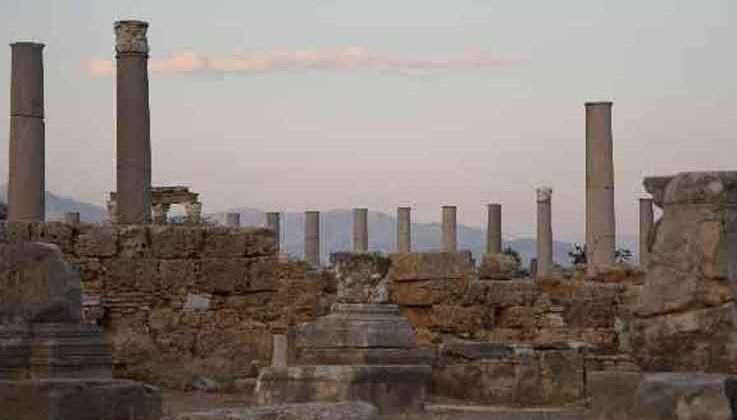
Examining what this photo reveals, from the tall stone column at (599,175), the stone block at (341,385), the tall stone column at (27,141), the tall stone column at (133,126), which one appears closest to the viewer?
the stone block at (341,385)

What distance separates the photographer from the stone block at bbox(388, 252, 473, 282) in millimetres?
19422

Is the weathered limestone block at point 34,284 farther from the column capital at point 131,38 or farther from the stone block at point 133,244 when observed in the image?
the column capital at point 131,38

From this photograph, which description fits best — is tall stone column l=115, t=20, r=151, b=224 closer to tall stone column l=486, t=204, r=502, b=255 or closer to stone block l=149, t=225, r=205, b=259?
stone block l=149, t=225, r=205, b=259

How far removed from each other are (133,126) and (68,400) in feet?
41.2

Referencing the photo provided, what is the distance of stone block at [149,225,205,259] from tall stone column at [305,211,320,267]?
3215cm

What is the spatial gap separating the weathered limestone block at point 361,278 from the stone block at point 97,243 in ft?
12.7

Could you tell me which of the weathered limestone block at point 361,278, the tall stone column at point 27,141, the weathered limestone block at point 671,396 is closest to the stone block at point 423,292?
the weathered limestone block at point 361,278

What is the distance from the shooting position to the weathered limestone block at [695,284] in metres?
10.8

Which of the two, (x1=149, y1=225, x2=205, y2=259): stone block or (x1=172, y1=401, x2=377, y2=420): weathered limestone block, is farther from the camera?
(x1=149, y1=225, x2=205, y2=259): stone block

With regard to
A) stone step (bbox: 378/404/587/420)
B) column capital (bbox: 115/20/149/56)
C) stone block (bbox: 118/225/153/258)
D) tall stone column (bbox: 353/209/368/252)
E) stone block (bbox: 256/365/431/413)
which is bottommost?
stone step (bbox: 378/404/587/420)

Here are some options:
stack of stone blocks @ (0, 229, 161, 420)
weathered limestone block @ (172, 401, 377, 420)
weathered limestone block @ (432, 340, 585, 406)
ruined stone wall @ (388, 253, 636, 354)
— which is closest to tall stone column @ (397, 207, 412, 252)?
ruined stone wall @ (388, 253, 636, 354)

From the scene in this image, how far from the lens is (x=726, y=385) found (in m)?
10.3

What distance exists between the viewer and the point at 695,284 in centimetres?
1082

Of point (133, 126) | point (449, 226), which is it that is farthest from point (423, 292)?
point (449, 226)
